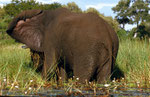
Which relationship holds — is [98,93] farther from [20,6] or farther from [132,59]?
[20,6]

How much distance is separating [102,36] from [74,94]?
1.59 meters

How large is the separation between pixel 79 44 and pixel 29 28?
2289 millimetres

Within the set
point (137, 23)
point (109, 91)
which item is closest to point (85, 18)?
point (109, 91)

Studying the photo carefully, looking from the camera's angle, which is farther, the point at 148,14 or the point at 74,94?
the point at 148,14

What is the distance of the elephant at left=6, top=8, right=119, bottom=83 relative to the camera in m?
5.93

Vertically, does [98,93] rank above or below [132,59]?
below

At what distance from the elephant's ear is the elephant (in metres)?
0.03

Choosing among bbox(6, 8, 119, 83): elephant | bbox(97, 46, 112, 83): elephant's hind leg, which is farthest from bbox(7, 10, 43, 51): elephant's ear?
bbox(97, 46, 112, 83): elephant's hind leg

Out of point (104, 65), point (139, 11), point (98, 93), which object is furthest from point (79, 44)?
point (139, 11)

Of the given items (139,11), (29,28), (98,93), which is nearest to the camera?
(98,93)

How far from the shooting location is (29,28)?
7.73 m

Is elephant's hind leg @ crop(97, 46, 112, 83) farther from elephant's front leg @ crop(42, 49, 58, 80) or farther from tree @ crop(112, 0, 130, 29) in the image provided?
tree @ crop(112, 0, 130, 29)

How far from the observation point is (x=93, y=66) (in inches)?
233

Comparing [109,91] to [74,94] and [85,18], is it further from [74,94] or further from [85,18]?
[85,18]
